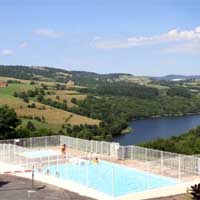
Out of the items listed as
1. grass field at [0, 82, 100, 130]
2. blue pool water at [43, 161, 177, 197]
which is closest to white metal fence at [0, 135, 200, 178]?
blue pool water at [43, 161, 177, 197]

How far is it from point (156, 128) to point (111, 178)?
80749 millimetres

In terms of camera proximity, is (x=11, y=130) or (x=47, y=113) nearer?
(x=11, y=130)

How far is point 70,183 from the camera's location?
20.8 m

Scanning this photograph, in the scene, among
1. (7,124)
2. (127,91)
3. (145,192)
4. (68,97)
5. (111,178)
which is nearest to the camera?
(145,192)

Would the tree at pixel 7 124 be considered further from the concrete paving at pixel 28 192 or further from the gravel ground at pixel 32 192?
the gravel ground at pixel 32 192

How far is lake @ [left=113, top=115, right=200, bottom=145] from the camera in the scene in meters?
85.6

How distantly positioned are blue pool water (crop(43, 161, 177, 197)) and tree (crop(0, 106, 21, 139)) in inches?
724

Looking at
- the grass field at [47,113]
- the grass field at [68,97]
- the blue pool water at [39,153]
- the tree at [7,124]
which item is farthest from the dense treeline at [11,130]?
the grass field at [68,97]

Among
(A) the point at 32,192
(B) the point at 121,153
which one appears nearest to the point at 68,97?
(B) the point at 121,153

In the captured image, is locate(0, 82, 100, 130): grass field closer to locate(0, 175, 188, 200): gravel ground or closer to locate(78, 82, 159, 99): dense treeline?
locate(78, 82, 159, 99): dense treeline

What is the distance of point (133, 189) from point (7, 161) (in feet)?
27.6

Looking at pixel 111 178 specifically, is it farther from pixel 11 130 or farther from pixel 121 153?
pixel 11 130

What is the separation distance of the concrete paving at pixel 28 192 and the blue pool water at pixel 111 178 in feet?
3.35

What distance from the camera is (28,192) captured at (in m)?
19.4
